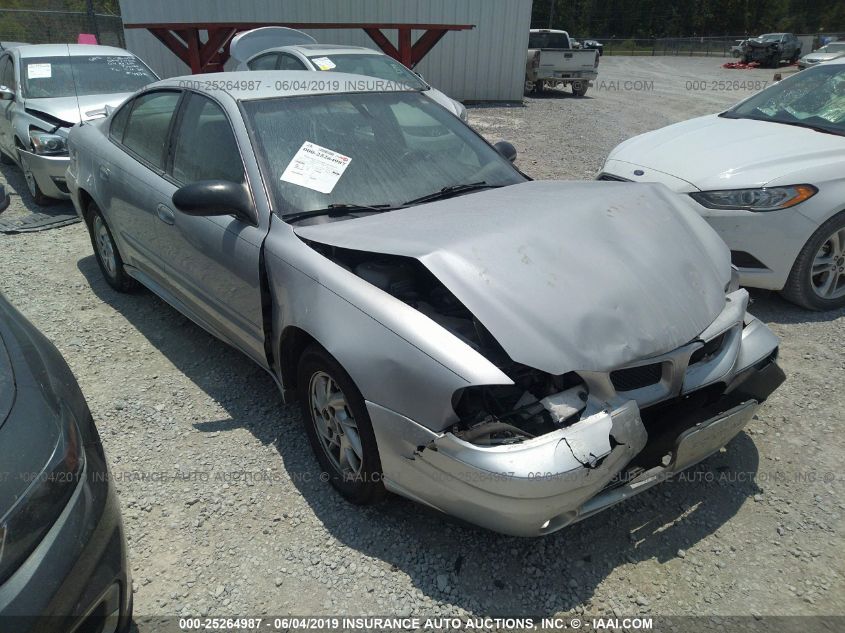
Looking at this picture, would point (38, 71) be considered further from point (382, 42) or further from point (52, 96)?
point (382, 42)

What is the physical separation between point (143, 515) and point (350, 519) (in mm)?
891

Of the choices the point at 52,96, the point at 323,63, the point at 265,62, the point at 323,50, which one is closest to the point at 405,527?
the point at 52,96

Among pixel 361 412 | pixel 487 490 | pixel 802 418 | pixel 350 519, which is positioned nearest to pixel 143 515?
pixel 350 519

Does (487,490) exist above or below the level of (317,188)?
below

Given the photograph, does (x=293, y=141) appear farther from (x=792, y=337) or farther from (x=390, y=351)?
(x=792, y=337)

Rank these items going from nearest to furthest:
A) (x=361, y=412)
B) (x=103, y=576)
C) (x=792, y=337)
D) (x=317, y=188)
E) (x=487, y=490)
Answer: (x=103, y=576)
(x=487, y=490)
(x=361, y=412)
(x=317, y=188)
(x=792, y=337)

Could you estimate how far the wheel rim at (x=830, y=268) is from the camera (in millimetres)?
4168

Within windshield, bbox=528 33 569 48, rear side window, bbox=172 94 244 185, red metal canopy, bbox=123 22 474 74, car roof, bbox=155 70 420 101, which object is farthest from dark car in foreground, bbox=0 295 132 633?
windshield, bbox=528 33 569 48

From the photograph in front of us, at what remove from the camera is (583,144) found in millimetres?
9789

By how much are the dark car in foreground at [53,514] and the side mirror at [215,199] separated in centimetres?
99

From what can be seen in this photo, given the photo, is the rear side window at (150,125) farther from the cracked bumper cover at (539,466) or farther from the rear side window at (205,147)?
the cracked bumper cover at (539,466)

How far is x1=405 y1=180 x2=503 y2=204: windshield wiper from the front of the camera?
9.83ft

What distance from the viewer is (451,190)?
311cm

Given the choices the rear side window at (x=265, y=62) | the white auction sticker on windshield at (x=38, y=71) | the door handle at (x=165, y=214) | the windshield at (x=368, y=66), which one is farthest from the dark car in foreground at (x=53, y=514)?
the rear side window at (x=265, y=62)
